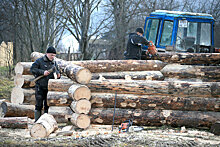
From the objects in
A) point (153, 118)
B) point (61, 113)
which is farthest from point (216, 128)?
point (61, 113)

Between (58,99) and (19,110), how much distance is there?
170 centimetres

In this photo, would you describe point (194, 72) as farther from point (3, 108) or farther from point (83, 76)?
point (3, 108)

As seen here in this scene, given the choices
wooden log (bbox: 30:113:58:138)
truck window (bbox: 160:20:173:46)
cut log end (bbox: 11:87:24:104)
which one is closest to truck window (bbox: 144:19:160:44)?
truck window (bbox: 160:20:173:46)

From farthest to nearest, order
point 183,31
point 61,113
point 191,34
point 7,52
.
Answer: point 7,52
point 191,34
point 183,31
point 61,113

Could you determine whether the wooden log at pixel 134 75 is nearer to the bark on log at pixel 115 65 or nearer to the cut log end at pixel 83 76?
the bark on log at pixel 115 65

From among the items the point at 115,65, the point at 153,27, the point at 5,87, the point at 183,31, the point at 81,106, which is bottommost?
the point at 81,106

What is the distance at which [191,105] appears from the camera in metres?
6.87

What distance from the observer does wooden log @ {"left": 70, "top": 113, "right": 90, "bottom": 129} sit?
6.42 metres

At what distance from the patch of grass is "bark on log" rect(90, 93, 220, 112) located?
5164mm

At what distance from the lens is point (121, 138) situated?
5.32 metres

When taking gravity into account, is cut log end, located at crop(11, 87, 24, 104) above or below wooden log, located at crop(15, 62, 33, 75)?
below

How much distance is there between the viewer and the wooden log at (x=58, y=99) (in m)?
6.82

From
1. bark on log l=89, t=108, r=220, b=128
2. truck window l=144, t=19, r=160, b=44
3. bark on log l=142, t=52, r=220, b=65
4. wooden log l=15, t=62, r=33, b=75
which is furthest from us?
truck window l=144, t=19, r=160, b=44

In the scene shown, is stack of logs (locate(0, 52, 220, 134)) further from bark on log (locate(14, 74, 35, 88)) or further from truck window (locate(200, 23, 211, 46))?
truck window (locate(200, 23, 211, 46))
